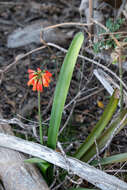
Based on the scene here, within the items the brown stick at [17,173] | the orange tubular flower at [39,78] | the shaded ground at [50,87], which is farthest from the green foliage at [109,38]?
the brown stick at [17,173]

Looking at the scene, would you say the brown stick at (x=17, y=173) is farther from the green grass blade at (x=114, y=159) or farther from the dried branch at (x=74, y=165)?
the green grass blade at (x=114, y=159)

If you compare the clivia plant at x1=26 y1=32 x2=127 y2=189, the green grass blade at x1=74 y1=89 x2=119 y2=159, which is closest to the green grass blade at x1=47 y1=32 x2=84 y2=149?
the clivia plant at x1=26 y1=32 x2=127 y2=189

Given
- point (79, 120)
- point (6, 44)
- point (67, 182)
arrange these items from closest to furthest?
point (67, 182)
point (79, 120)
point (6, 44)

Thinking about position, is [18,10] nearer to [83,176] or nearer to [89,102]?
[89,102]

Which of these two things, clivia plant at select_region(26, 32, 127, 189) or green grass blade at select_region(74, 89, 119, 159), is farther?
green grass blade at select_region(74, 89, 119, 159)

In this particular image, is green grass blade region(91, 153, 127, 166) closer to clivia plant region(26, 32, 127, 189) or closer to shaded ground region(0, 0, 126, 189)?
clivia plant region(26, 32, 127, 189)

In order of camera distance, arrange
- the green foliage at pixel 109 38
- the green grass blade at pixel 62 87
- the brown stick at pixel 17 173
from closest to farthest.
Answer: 1. the brown stick at pixel 17 173
2. the green grass blade at pixel 62 87
3. the green foliage at pixel 109 38

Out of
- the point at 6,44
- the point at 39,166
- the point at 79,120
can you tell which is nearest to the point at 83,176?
the point at 39,166

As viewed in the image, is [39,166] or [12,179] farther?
[39,166]

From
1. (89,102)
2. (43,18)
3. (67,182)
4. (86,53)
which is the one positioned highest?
(43,18)
